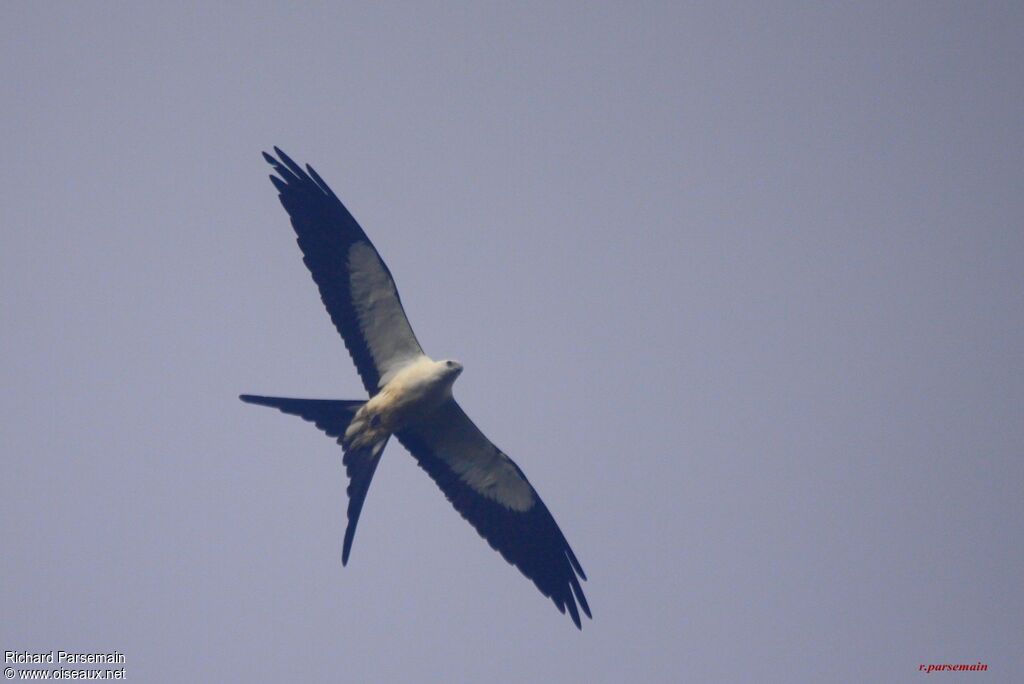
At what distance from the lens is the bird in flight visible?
9.78 metres

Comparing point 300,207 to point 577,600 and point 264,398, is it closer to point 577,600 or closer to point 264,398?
point 264,398

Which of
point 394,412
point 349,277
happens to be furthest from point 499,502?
point 349,277

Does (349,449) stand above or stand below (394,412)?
below

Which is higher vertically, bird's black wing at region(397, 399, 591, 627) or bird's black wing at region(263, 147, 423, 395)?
bird's black wing at region(263, 147, 423, 395)

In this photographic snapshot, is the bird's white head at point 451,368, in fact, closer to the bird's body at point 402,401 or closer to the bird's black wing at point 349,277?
the bird's body at point 402,401

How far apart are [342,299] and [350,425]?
1450 mm

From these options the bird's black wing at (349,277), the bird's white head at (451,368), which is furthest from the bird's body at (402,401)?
the bird's black wing at (349,277)

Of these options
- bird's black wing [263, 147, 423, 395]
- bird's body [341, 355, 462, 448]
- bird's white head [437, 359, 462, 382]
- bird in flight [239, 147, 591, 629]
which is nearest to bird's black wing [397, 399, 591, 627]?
bird in flight [239, 147, 591, 629]

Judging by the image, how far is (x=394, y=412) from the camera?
9883mm

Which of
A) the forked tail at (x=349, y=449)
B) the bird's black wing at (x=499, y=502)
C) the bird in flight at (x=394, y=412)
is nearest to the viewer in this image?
the forked tail at (x=349, y=449)

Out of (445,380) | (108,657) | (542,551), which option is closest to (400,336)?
(445,380)

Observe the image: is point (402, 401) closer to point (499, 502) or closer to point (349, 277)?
point (349, 277)

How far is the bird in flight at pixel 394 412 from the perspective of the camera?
9781 mm

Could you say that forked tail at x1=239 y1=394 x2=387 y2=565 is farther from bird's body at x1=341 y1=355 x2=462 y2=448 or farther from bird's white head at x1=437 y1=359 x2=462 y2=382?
bird's white head at x1=437 y1=359 x2=462 y2=382
